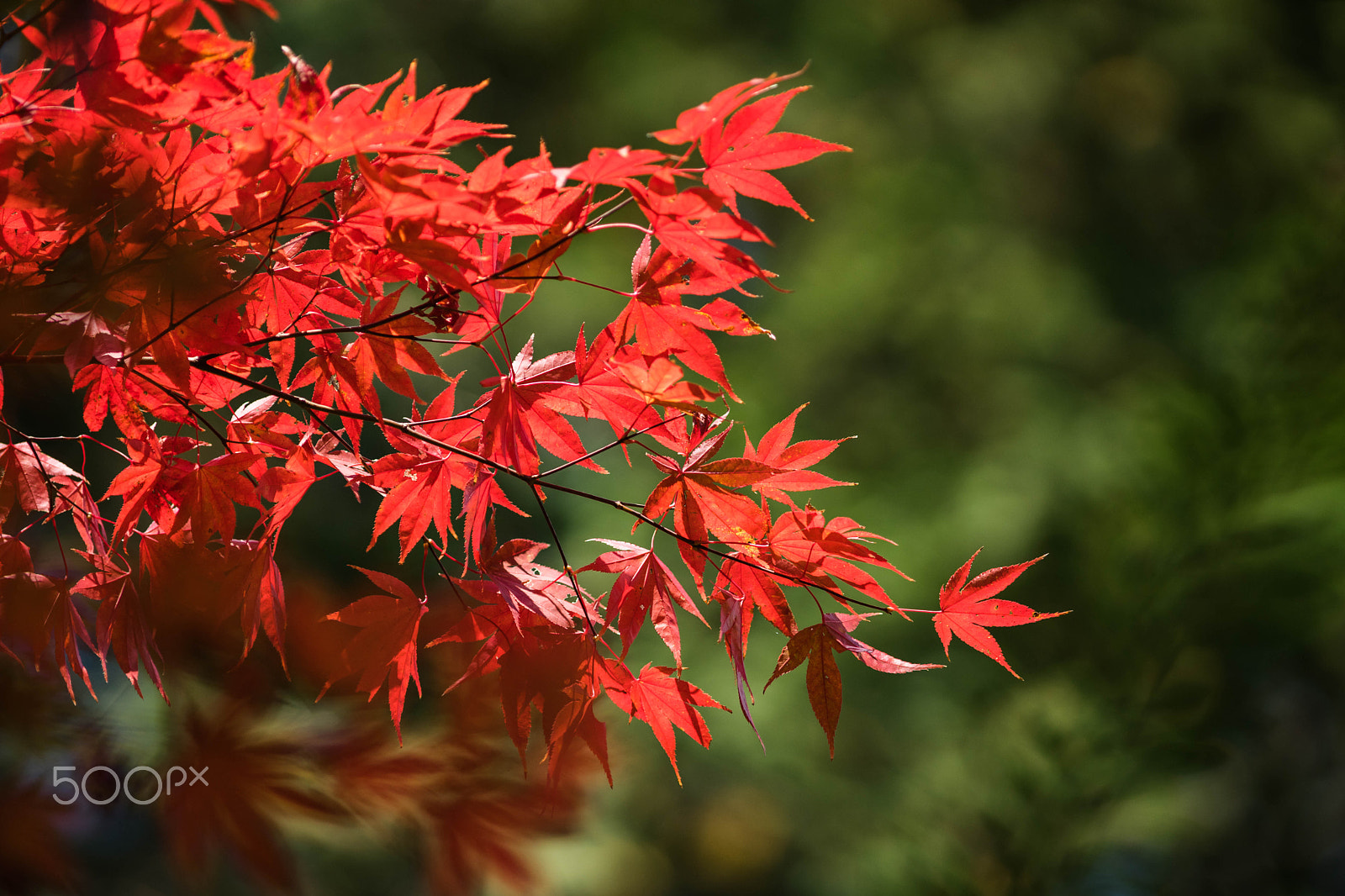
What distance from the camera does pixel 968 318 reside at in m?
2.82

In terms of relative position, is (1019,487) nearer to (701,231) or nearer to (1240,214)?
(1240,214)

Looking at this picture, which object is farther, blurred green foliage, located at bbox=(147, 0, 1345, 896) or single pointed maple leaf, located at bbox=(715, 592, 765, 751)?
blurred green foliage, located at bbox=(147, 0, 1345, 896)

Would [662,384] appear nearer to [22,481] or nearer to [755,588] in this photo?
[755,588]

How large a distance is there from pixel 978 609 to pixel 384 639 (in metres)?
0.35

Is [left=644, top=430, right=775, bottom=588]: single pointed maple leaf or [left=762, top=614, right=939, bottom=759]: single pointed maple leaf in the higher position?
[left=644, top=430, right=775, bottom=588]: single pointed maple leaf

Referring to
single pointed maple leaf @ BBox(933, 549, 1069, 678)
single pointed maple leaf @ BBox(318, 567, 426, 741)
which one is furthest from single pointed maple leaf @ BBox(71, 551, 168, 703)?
single pointed maple leaf @ BBox(933, 549, 1069, 678)

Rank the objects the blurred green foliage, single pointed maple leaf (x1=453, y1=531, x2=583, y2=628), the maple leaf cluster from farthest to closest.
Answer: the blurred green foliage, single pointed maple leaf (x1=453, y1=531, x2=583, y2=628), the maple leaf cluster

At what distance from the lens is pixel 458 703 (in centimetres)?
49

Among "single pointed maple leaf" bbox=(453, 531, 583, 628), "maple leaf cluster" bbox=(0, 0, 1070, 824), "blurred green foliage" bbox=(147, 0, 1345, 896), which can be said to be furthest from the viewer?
"blurred green foliage" bbox=(147, 0, 1345, 896)

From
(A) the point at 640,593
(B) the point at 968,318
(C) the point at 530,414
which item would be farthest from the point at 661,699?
(B) the point at 968,318

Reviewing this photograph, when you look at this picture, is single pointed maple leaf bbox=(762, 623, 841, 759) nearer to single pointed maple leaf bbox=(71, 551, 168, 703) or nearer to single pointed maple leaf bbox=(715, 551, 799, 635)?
single pointed maple leaf bbox=(715, 551, 799, 635)

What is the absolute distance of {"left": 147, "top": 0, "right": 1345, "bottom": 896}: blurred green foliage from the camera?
202 centimetres

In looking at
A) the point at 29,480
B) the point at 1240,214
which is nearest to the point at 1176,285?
the point at 1240,214

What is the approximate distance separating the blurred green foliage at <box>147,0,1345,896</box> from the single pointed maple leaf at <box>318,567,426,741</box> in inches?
56.0
